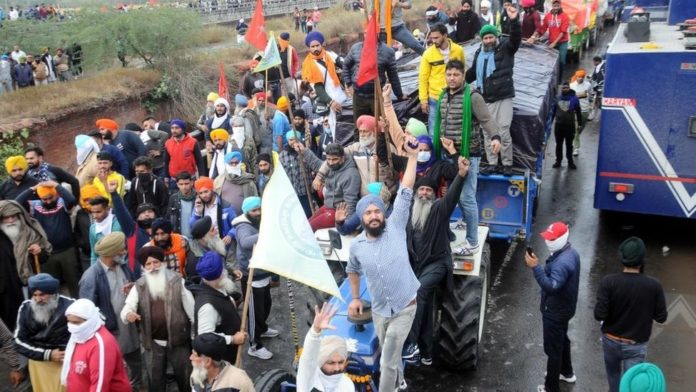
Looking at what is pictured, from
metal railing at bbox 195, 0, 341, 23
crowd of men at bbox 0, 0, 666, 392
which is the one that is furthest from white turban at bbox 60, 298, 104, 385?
metal railing at bbox 195, 0, 341, 23

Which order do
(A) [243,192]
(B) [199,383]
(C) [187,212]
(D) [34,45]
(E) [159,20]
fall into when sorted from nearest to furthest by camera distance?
1. (B) [199,383]
2. (C) [187,212]
3. (A) [243,192]
4. (E) [159,20]
5. (D) [34,45]

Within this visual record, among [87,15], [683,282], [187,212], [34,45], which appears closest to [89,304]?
[187,212]

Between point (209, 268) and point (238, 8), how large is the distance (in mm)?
34835

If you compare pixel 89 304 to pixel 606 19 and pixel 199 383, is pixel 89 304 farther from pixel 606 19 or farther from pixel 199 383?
pixel 606 19

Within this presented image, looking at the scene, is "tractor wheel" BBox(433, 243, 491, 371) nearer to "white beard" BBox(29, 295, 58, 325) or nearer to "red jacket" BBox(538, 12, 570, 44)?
"white beard" BBox(29, 295, 58, 325)

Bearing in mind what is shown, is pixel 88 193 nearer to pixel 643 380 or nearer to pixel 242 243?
pixel 242 243

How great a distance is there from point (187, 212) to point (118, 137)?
2635mm

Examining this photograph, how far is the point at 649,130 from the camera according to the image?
934 cm

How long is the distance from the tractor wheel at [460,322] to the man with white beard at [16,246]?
4612mm

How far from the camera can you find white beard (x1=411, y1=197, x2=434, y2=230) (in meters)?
6.27

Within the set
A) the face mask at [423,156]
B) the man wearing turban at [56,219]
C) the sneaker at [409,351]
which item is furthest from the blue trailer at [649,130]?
the man wearing turban at [56,219]

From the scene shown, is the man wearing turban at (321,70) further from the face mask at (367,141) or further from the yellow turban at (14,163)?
the yellow turban at (14,163)

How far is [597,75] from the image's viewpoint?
1641 cm

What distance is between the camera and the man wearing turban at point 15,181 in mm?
8141
